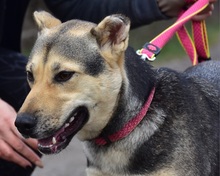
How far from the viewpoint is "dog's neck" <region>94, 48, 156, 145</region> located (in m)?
3.71

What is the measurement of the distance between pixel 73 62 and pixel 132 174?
0.70 meters

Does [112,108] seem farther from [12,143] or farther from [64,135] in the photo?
[12,143]

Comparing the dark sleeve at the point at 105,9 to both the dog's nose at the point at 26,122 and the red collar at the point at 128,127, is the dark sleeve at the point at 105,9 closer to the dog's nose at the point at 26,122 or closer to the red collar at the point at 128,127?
the red collar at the point at 128,127

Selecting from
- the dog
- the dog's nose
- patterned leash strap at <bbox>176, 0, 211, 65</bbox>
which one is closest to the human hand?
the dog

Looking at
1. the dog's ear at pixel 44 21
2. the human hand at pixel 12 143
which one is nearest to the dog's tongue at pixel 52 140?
the human hand at pixel 12 143

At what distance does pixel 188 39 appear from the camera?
4.71 meters

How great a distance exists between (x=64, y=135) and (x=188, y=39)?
1.48 meters

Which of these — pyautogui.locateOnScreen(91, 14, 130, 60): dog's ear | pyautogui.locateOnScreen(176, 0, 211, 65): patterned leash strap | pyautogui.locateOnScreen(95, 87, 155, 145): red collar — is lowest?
pyautogui.locateOnScreen(176, 0, 211, 65): patterned leash strap

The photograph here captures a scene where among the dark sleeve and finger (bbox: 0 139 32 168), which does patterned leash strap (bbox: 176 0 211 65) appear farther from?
finger (bbox: 0 139 32 168)

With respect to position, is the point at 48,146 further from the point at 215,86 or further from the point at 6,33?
the point at 6,33

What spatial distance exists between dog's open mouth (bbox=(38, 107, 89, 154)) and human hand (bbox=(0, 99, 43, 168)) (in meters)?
0.50

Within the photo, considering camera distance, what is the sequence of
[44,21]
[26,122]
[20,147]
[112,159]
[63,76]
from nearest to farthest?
[26,122], [63,76], [112,159], [44,21], [20,147]

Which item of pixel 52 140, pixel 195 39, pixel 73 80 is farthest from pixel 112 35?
pixel 195 39

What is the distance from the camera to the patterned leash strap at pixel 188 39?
13.9ft
